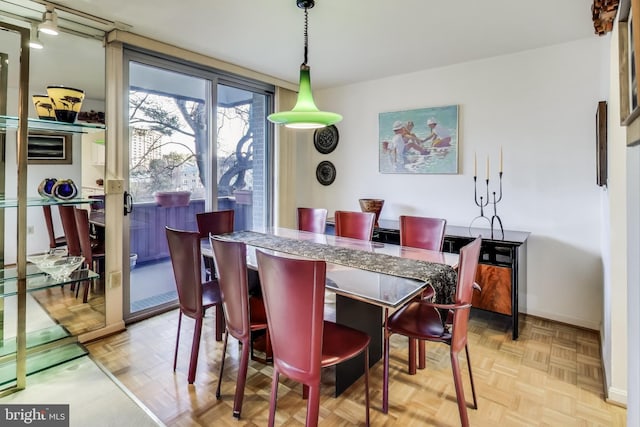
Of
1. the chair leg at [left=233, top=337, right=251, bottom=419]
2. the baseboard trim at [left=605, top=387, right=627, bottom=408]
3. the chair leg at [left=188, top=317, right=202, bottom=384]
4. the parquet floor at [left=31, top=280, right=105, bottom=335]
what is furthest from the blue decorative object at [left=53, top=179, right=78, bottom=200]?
A: the baseboard trim at [left=605, top=387, right=627, bottom=408]

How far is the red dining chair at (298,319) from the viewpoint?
1.34 metres

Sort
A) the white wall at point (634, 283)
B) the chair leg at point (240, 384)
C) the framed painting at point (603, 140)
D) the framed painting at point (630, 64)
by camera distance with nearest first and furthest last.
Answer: the framed painting at point (630, 64)
the white wall at point (634, 283)
the chair leg at point (240, 384)
the framed painting at point (603, 140)

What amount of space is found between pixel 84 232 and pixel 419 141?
3.12 meters

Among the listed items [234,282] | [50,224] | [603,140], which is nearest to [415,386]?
[234,282]

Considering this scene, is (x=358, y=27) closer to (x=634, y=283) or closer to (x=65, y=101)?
(x=65, y=101)

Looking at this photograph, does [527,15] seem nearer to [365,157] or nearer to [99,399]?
[365,157]

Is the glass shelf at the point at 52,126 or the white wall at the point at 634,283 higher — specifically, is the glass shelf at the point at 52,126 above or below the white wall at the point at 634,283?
above

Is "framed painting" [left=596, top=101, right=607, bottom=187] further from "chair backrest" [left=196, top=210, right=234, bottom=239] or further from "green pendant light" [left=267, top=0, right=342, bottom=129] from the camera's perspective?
"chair backrest" [left=196, top=210, right=234, bottom=239]

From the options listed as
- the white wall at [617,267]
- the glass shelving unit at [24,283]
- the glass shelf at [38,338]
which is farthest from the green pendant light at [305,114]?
the glass shelf at [38,338]

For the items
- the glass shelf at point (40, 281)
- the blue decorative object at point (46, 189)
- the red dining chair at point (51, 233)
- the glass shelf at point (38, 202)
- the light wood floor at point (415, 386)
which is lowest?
the light wood floor at point (415, 386)

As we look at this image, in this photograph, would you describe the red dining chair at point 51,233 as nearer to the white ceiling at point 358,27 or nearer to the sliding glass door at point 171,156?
the sliding glass door at point 171,156

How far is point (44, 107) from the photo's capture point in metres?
2.28

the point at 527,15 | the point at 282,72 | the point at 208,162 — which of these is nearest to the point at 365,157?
the point at 282,72

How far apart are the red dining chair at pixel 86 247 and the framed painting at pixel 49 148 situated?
39cm
